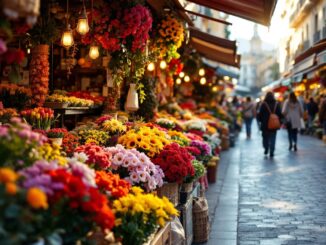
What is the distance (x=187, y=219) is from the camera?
22.9ft

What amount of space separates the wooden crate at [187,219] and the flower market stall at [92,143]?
1cm

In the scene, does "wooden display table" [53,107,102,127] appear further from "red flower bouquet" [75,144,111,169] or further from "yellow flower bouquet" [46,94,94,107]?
"red flower bouquet" [75,144,111,169]

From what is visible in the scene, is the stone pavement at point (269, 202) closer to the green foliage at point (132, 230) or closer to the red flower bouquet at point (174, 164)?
the red flower bouquet at point (174, 164)

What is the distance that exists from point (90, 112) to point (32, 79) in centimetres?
260

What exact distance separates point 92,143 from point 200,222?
72.6 inches

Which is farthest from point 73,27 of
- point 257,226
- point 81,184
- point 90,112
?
point 81,184

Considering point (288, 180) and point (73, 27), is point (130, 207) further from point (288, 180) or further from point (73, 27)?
point (288, 180)

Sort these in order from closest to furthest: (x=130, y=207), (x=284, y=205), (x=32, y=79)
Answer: (x=130, y=207) → (x=32, y=79) → (x=284, y=205)

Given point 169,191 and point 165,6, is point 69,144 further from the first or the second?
point 165,6

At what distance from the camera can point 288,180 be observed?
12.7 metres

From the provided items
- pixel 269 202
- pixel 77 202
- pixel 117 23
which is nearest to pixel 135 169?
pixel 77 202

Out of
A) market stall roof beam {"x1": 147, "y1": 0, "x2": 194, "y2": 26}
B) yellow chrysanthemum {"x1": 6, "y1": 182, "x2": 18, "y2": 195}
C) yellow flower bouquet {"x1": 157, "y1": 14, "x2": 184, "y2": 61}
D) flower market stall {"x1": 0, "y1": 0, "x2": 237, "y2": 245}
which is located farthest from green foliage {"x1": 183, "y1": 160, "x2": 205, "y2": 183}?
yellow chrysanthemum {"x1": 6, "y1": 182, "x2": 18, "y2": 195}

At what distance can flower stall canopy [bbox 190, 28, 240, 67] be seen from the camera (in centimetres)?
1650

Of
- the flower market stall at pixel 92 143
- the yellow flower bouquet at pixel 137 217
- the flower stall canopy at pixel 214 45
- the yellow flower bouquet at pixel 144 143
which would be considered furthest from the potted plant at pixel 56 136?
the flower stall canopy at pixel 214 45
